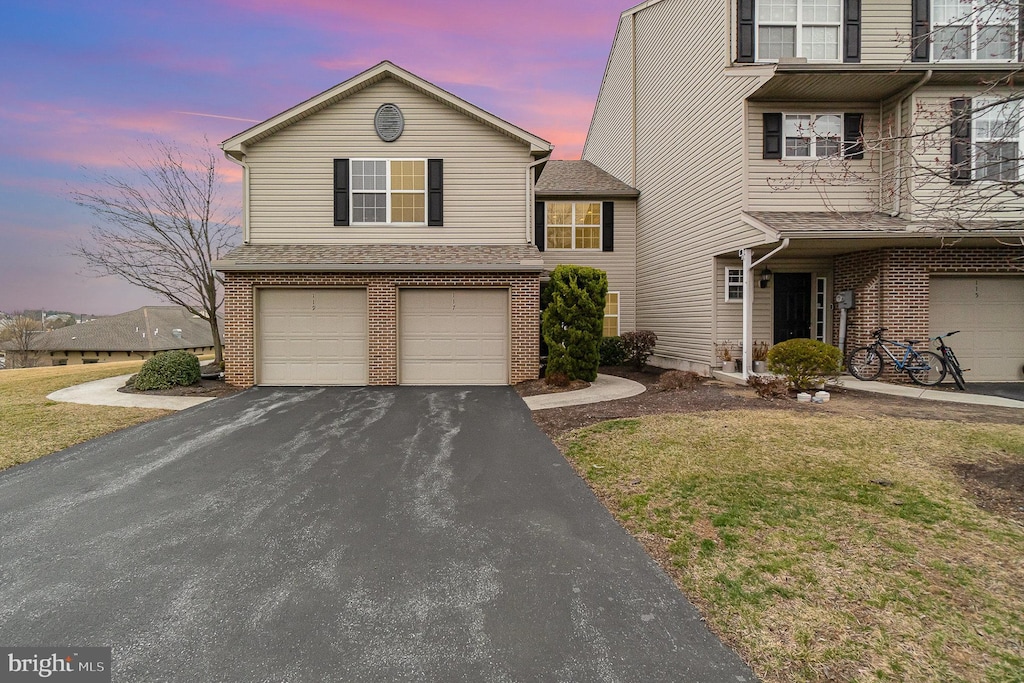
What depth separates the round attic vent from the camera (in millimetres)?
11695

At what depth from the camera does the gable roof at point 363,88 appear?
37.0 feet

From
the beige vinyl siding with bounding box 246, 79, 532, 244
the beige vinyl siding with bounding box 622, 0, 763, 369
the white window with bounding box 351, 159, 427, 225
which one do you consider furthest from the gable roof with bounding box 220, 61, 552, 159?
the beige vinyl siding with bounding box 622, 0, 763, 369

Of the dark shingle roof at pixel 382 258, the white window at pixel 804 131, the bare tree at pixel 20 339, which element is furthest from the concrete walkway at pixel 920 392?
the bare tree at pixel 20 339

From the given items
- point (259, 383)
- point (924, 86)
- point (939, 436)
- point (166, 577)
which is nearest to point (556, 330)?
point (939, 436)

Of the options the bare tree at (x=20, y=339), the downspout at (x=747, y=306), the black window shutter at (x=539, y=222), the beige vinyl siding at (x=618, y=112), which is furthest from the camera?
the bare tree at (x=20, y=339)

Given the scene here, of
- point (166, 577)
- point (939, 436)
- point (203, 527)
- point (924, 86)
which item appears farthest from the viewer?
point (924, 86)

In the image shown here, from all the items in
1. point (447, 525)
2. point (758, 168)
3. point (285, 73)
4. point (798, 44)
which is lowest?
point (447, 525)

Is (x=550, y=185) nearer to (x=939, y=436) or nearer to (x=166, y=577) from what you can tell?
(x=939, y=436)

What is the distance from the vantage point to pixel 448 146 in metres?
11.7

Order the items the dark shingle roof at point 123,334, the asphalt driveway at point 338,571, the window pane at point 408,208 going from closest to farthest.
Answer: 1. the asphalt driveway at point 338,571
2. the window pane at point 408,208
3. the dark shingle roof at point 123,334

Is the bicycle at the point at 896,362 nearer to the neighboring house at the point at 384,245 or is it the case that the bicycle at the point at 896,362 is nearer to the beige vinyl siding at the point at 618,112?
the neighboring house at the point at 384,245

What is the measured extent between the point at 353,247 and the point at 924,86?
1353 centimetres

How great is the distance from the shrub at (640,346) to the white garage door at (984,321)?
256 inches

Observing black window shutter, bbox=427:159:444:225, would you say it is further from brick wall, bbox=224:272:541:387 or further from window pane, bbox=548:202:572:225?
window pane, bbox=548:202:572:225
